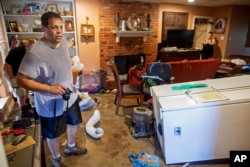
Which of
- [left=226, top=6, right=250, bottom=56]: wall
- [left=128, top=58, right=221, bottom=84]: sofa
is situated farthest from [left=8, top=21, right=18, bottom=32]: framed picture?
[left=226, top=6, right=250, bottom=56]: wall

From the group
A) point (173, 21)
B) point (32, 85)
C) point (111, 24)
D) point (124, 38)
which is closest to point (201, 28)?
point (173, 21)

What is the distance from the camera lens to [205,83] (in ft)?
6.47

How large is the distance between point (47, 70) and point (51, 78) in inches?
3.0

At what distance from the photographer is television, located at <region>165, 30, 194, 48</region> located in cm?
566

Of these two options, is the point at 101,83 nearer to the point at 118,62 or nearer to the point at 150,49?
the point at 118,62

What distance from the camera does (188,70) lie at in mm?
3650

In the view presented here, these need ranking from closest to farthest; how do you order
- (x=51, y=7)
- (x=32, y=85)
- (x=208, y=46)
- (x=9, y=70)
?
(x=32, y=85), (x=9, y=70), (x=51, y=7), (x=208, y=46)

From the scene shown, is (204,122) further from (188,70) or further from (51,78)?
(188,70)

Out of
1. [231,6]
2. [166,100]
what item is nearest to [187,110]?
[166,100]

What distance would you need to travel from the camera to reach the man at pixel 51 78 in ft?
4.12

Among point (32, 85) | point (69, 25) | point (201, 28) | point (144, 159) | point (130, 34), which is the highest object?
point (201, 28)

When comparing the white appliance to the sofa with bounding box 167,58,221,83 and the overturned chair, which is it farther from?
the sofa with bounding box 167,58,221,83

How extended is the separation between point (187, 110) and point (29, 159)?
4.12 feet

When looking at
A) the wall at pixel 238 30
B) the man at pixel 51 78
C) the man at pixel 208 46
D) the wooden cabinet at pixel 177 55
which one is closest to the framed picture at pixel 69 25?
the wooden cabinet at pixel 177 55
